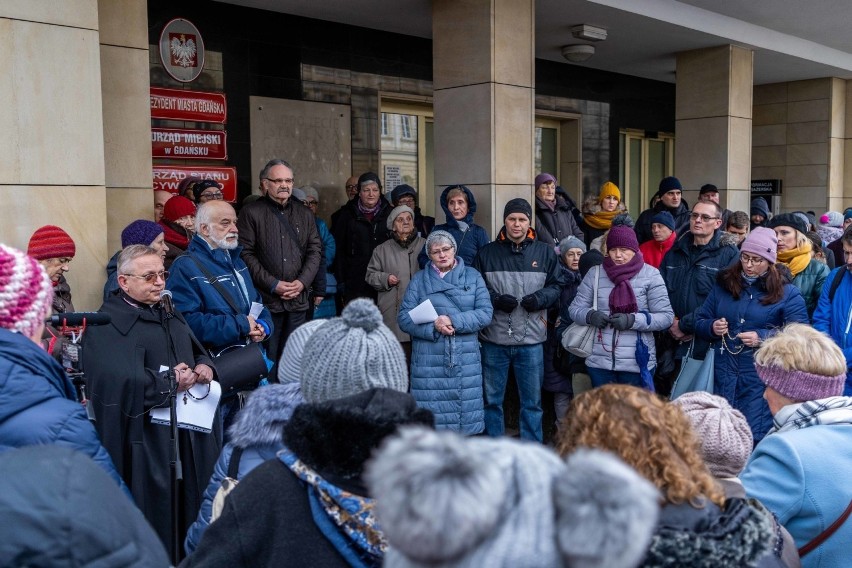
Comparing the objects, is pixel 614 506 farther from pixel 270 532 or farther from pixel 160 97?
pixel 160 97

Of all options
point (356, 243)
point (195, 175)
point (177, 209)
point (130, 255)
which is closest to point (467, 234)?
point (356, 243)

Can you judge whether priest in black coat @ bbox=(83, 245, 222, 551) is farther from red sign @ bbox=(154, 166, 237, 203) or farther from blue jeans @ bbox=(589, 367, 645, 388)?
red sign @ bbox=(154, 166, 237, 203)

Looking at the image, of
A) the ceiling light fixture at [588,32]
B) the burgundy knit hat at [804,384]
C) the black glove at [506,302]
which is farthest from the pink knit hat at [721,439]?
the ceiling light fixture at [588,32]

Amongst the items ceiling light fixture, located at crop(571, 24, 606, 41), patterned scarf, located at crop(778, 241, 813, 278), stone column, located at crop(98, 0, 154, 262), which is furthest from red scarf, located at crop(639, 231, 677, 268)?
stone column, located at crop(98, 0, 154, 262)

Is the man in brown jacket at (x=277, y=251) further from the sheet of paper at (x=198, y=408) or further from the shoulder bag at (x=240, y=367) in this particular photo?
the sheet of paper at (x=198, y=408)

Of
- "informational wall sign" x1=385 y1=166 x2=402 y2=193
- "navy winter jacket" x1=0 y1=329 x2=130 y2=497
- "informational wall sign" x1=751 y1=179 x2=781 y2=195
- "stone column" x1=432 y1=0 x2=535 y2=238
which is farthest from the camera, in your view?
"informational wall sign" x1=751 y1=179 x2=781 y2=195

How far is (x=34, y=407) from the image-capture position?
6.24 ft

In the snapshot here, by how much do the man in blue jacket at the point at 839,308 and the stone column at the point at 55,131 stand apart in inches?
162

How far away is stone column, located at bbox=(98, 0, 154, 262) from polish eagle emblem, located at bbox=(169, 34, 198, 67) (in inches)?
70.4

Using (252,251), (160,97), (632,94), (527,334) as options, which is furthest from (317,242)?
(632,94)

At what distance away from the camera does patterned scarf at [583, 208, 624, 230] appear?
7801 millimetres

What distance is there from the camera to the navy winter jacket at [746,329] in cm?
466

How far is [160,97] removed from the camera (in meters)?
7.07

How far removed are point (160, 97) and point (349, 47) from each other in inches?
87.8
